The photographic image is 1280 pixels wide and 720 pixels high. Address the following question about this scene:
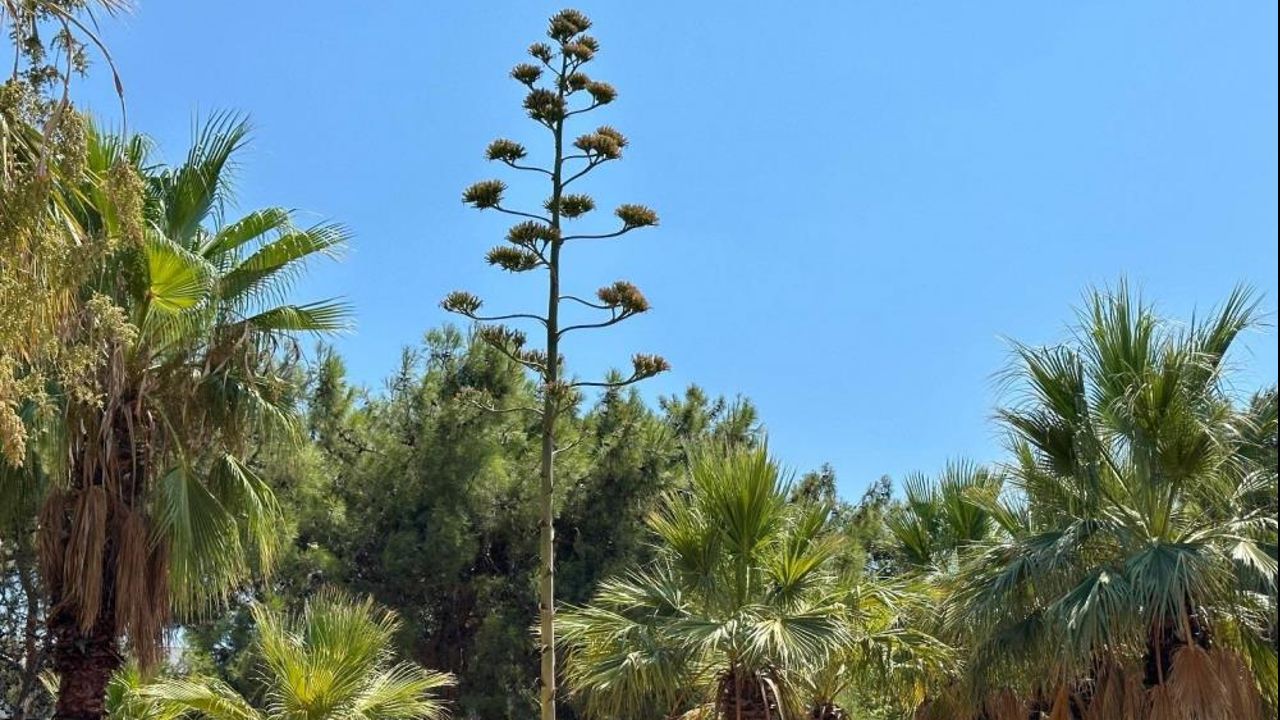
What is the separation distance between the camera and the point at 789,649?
1034cm

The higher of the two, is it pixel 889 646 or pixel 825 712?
pixel 889 646

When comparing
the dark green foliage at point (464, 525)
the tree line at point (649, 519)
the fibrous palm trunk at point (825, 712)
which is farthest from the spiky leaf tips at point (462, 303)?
the dark green foliage at point (464, 525)

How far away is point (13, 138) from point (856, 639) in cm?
751

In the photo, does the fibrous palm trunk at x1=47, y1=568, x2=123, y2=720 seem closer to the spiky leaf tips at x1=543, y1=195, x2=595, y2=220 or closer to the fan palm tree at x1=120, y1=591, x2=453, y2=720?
the fan palm tree at x1=120, y1=591, x2=453, y2=720

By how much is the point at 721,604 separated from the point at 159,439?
15.6 feet

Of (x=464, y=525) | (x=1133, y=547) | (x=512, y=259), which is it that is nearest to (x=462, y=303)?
(x=512, y=259)

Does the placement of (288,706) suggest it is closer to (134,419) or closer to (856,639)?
(134,419)

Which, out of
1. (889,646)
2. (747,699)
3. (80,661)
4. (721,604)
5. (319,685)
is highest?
(721,604)

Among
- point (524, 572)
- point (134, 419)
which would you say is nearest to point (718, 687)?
point (134, 419)

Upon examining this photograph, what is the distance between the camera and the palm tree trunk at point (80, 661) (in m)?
10.9

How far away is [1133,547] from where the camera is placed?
9.49m

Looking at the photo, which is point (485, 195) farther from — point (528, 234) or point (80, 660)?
point (80, 660)

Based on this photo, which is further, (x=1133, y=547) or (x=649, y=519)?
(x=649, y=519)

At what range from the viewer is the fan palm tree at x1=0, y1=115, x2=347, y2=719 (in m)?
10.8
